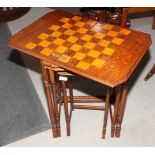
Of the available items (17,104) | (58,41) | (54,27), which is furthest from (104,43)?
(17,104)

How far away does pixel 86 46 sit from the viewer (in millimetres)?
1554

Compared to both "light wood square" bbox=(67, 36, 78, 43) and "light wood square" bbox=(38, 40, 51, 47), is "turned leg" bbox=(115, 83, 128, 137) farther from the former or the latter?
"light wood square" bbox=(38, 40, 51, 47)

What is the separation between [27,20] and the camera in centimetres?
351

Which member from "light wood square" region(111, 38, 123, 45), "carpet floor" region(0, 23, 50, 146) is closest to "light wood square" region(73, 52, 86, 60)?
"light wood square" region(111, 38, 123, 45)

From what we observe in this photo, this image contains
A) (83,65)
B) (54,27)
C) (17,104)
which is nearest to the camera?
(83,65)

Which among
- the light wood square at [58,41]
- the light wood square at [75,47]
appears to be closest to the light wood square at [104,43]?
the light wood square at [75,47]

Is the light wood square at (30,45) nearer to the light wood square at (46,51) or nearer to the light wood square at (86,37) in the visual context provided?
the light wood square at (46,51)

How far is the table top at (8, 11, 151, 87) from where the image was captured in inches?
54.2

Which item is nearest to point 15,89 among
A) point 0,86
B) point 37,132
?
point 0,86

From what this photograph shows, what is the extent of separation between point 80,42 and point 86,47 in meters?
0.07

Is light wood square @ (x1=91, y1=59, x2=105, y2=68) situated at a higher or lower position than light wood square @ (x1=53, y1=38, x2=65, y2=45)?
lower

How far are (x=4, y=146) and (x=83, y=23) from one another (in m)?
1.09

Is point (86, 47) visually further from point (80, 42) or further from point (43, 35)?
point (43, 35)
